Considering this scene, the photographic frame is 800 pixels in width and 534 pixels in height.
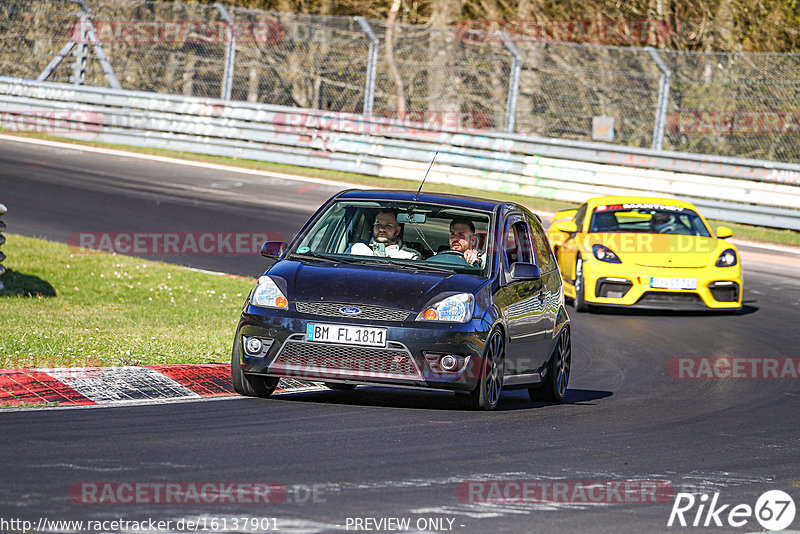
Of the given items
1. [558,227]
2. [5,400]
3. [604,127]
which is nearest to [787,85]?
[604,127]

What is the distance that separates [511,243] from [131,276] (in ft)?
22.8

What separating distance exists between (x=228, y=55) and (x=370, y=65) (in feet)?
10.3

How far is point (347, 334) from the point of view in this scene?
8047 mm

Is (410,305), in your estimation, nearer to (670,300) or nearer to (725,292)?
(670,300)

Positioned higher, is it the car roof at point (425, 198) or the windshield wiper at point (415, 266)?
the car roof at point (425, 198)

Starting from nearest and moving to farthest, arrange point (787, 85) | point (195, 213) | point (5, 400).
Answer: point (5, 400), point (195, 213), point (787, 85)

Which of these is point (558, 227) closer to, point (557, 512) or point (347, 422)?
point (347, 422)

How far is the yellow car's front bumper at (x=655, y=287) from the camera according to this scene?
50.7ft

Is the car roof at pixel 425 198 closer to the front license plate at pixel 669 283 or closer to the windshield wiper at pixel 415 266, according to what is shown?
the windshield wiper at pixel 415 266

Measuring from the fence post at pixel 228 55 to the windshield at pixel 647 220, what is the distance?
1256cm

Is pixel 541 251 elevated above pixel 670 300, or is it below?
above

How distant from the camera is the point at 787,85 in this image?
75.8 ft

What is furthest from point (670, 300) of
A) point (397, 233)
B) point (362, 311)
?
point (362, 311)

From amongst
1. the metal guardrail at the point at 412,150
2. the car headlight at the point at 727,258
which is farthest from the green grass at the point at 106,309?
the metal guardrail at the point at 412,150
